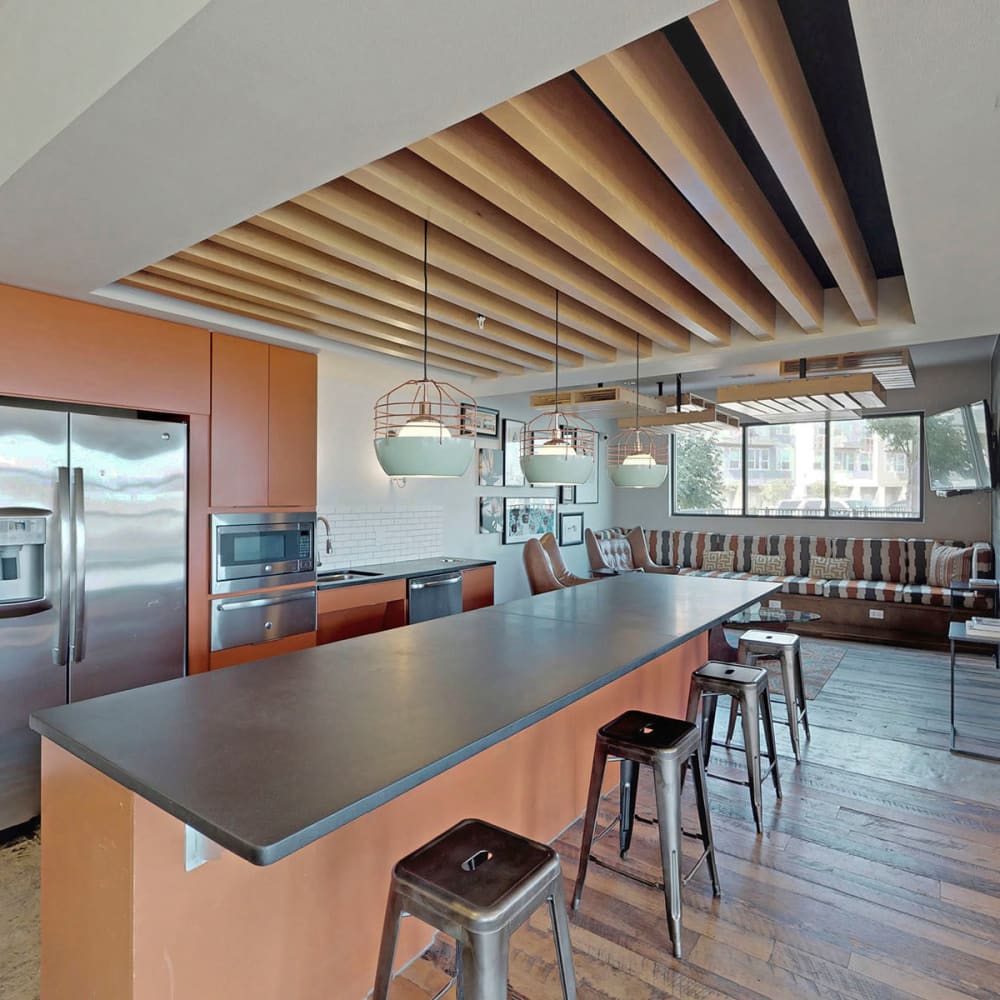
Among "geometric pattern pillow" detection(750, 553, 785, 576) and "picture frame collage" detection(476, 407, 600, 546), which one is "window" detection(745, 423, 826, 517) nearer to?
"geometric pattern pillow" detection(750, 553, 785, 576)

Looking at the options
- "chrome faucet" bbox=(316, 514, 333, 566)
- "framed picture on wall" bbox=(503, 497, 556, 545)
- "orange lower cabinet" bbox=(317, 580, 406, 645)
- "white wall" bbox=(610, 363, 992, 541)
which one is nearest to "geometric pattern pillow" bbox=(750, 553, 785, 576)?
"white wall" bbox=(610, 363, 992, 541)

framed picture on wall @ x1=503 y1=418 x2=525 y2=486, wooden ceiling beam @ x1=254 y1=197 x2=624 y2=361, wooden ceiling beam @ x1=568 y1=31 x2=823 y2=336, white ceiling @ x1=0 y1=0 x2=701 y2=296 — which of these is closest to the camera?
white ceiling @ x1=0 y1=0 x2=701 y2=296

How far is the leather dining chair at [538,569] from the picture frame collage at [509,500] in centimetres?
61

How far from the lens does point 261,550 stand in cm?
380

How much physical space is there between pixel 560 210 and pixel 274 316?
74.7 inches

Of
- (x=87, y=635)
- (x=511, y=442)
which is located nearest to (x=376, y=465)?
(x=511, y=442)

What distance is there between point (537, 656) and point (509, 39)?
1.72m

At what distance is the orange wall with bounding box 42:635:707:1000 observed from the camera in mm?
1341

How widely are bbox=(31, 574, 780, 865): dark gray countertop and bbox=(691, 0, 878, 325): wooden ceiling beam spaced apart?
63.0 inches

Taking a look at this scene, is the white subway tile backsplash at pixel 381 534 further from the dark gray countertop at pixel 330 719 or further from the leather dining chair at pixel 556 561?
the dark gray countertop at pixel 330 719

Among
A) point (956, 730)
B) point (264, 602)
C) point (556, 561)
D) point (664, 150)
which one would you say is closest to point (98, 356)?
point (264, 602)

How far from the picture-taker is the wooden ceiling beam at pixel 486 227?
207 centimetres

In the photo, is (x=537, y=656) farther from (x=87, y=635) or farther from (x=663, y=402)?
(x=663, y=402)

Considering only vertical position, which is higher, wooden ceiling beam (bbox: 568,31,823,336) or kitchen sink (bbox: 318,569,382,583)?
wooden ceiling beam (bbox: 568,31,823,336)
